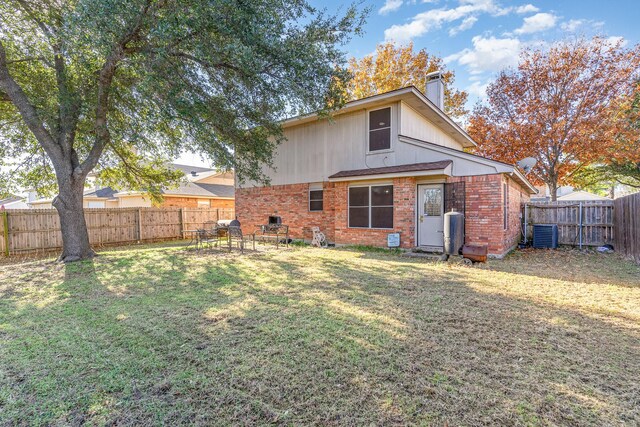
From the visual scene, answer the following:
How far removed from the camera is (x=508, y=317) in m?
4.07

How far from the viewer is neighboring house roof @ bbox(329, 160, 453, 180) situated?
352 inches

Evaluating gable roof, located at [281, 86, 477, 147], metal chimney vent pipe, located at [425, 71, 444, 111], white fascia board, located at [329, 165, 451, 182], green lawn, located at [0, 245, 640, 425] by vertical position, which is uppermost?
metal chimney vent pipe, located at [425, 71, 444, 111]

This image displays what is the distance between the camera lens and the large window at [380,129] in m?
10.5

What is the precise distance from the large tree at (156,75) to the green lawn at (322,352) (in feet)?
14.3

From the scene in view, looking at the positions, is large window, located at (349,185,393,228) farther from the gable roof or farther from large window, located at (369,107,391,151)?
the gable roof

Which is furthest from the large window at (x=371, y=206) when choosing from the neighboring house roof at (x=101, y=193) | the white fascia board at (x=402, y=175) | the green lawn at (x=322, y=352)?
the neighboring house roof at (x=101, y=193)

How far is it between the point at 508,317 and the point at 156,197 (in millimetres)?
12850

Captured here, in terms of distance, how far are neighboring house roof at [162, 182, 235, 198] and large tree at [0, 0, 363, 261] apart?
8.23 m

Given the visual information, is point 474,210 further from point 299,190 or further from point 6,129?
point 6,129

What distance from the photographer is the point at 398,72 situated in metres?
20.5

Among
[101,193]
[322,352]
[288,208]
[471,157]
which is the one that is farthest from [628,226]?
[101,193]

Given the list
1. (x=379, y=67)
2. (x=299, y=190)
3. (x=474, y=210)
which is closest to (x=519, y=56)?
(x=379, y=67)

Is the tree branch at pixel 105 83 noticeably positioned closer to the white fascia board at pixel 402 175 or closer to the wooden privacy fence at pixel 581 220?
the white fascia board at pixel 402 175

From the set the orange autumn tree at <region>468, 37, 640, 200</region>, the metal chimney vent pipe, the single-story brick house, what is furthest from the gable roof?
the orange autumn tree at <region>468, 37, 640, 200</region>
